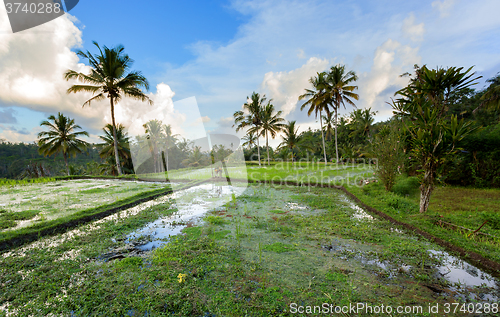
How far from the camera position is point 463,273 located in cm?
287

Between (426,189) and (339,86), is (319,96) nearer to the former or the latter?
(339,86)

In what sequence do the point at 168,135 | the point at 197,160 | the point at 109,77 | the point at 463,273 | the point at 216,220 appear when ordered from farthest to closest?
1. the point at 197,160
2. the point at 168,135
3. the point at 109,77
4. the point at 216,220
5. the point at 463,273

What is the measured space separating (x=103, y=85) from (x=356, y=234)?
17.7 m

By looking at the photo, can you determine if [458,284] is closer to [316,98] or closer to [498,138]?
[498,138]

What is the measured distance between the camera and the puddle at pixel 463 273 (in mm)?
2668

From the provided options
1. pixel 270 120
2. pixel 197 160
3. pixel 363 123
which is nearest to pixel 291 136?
pixel 270 120

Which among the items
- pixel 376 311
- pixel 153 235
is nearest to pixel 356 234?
pixel 376 311

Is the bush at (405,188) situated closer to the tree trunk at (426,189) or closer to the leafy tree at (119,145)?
the tree trunk at (426,189)

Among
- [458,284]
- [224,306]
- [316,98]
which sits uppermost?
[316,98]

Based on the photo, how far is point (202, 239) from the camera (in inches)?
161

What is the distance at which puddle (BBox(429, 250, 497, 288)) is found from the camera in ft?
8.75

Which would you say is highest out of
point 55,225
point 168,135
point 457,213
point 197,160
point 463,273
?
point 168,135
